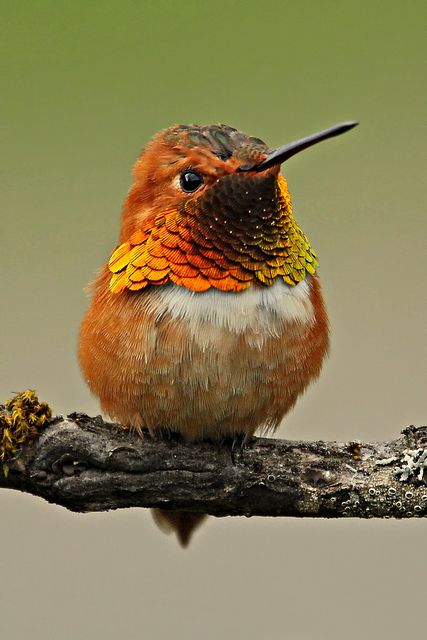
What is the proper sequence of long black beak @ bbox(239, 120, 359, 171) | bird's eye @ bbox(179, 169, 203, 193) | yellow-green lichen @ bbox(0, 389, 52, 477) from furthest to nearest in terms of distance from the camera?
bird's eye @ bbox(179, 169, 203, 193) → yellow-green lichen @ bbox(0, 389, 52, 477) → long black beak @ bbox(239, 120, 359, 171)

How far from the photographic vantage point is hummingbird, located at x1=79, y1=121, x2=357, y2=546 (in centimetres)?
278

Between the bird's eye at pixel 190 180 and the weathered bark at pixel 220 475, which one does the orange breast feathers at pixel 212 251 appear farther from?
the weathered bark at pixel 220 475

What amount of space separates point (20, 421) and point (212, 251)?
2.44 ft

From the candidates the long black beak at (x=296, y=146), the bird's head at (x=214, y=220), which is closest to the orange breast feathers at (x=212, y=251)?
the bird's head at (x=214, y=220)

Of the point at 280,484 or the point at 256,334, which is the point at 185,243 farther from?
the point at 280,484

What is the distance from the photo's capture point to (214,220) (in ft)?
9.19

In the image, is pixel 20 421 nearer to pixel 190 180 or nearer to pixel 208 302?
pixel 208 302

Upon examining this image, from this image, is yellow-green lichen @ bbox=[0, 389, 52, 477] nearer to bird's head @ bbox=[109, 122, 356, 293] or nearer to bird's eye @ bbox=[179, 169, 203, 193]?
bird's head @ bbox=[109, 122, 356, 293]

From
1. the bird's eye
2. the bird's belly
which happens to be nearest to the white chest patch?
the bird's belly

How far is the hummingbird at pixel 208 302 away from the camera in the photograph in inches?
110

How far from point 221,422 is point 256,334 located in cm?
30

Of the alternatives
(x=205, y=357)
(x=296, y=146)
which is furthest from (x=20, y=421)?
(x=296, y=146)

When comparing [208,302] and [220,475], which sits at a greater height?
[208,302]

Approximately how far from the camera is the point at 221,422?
114 inches
